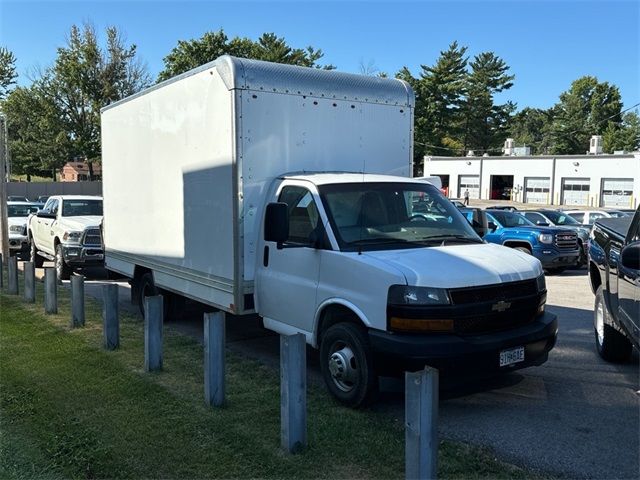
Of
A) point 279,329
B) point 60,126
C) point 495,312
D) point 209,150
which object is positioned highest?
point 60,126

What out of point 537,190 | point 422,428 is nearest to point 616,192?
point 537,190

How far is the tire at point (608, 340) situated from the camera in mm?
6422

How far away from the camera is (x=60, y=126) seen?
1993 inches

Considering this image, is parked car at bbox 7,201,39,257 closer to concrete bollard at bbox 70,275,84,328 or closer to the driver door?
concrete bollard at bbox 70,275,84,328

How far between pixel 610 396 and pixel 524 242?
10358mm

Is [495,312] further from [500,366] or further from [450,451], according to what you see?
[450,451]

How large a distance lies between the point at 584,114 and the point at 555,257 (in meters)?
90.1

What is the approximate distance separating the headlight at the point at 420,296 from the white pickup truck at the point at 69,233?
9.99 m

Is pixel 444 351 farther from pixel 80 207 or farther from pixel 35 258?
pixel 35 258

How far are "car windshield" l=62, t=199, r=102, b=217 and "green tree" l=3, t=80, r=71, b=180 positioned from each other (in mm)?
38731

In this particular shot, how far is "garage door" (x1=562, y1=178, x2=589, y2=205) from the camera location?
56.9 m

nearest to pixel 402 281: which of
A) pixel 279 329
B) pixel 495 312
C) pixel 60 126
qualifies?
pixel 495 312

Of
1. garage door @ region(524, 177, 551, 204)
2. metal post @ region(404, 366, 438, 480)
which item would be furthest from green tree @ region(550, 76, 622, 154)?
metal post @ region(404, 366, 438, 480)

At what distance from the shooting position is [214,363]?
5266 millimetres
